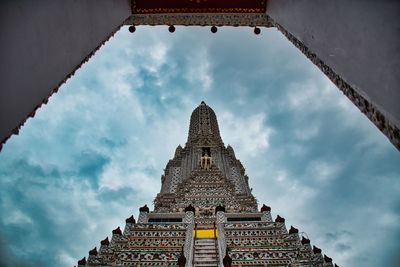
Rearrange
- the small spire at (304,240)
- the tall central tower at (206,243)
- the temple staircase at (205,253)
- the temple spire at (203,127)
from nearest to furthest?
the temple staircase at (205,253) < the tall central tower at (206,243) < the small spire at (304,240) < the temple spire at (203,127)

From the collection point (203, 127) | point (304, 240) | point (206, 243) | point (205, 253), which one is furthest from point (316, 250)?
point (203, 127)

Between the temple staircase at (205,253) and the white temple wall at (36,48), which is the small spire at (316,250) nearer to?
the temple staircase at (205,253)

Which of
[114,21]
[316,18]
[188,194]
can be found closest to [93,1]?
[114,21]

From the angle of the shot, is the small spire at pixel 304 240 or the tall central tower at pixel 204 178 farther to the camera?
the tall central tower at pixel 204 178

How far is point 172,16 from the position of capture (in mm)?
6281

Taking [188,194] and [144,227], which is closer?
[144,227]

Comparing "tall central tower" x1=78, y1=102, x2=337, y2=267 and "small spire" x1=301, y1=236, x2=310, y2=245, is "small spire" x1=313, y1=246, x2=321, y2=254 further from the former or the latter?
"small spire" x1=301, y1=236, x2=310, y2=245

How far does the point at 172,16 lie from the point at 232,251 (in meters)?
7.69

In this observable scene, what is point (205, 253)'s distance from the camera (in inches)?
370

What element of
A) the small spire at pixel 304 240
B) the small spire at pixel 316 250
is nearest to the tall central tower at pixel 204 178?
the small spire at pixel 304 240

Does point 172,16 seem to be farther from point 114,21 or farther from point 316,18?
point 316,18

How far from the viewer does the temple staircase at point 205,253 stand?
345 inches

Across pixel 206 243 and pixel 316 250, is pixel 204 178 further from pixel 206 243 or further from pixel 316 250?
pixel 316 250

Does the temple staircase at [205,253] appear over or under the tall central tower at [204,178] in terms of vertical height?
under
